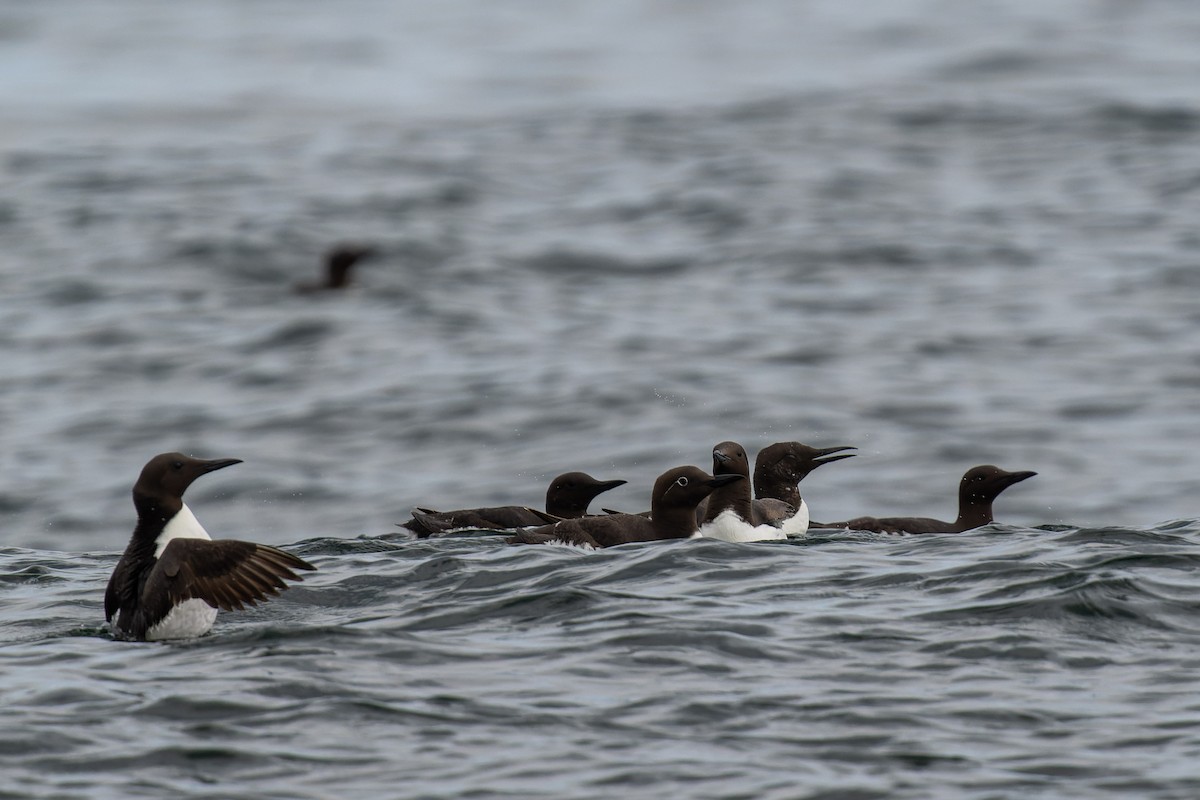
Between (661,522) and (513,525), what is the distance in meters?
1.29

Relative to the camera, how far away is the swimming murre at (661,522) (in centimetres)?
1269

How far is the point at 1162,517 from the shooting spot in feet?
59.3

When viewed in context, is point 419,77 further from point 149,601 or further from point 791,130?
point 149,601

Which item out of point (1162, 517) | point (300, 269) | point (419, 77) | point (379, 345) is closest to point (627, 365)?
point (379, 345)

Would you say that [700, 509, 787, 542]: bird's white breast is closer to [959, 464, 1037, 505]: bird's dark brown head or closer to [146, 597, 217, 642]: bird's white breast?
[959, 464, 1037, 505]: bird's dark brown head

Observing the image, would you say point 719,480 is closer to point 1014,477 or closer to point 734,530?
point 734,530

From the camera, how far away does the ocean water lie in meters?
8.66

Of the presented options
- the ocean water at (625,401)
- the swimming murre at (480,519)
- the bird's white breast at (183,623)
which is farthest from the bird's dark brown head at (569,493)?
the bird's white breast at (183,623)

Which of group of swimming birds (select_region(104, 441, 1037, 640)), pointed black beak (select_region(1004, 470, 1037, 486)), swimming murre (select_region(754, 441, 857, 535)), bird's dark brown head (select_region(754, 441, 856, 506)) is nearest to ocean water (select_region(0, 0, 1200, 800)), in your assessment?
group of swimming birds (select_region(104, 441, 1037, 640))

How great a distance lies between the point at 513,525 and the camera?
13.7m

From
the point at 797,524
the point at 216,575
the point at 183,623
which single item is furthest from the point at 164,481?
the point at 797,524

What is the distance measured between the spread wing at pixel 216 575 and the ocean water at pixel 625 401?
0.25 meters

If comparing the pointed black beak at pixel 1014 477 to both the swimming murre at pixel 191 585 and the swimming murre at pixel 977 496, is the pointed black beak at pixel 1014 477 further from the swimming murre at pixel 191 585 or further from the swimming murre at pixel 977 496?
the swimming murre at pixel 191 585

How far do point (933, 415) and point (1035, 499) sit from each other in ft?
10.2
